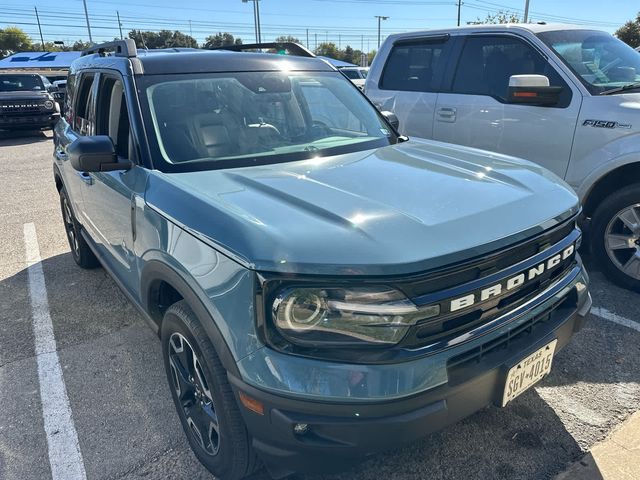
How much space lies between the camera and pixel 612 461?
229 cm

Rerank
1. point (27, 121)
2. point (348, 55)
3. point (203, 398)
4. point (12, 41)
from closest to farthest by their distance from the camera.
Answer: point (203, 398) → point (27, 121) → point (12, 41) → point (348, 55)

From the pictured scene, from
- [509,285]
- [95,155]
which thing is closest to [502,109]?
[509,285]

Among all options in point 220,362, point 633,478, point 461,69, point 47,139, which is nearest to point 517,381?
point 633,478

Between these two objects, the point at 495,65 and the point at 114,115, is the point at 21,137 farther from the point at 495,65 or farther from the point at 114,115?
the point at 495,65

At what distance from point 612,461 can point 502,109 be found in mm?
3059

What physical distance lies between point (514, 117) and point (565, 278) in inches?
97.3

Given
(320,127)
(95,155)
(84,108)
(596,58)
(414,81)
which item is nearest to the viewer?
(95,155)

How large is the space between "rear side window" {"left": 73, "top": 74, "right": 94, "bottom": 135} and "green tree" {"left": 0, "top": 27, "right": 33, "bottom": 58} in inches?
3336

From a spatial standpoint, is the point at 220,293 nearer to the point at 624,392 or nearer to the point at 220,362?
the point at 220,362

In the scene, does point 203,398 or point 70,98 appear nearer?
point 203,398

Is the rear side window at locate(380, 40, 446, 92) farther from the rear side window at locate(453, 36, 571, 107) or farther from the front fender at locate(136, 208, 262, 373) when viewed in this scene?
the front fender at locate(136, 208, 262, 373)

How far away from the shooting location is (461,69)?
190 inches

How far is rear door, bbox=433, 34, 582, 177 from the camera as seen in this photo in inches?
163

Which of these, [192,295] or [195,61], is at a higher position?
[195,61]
